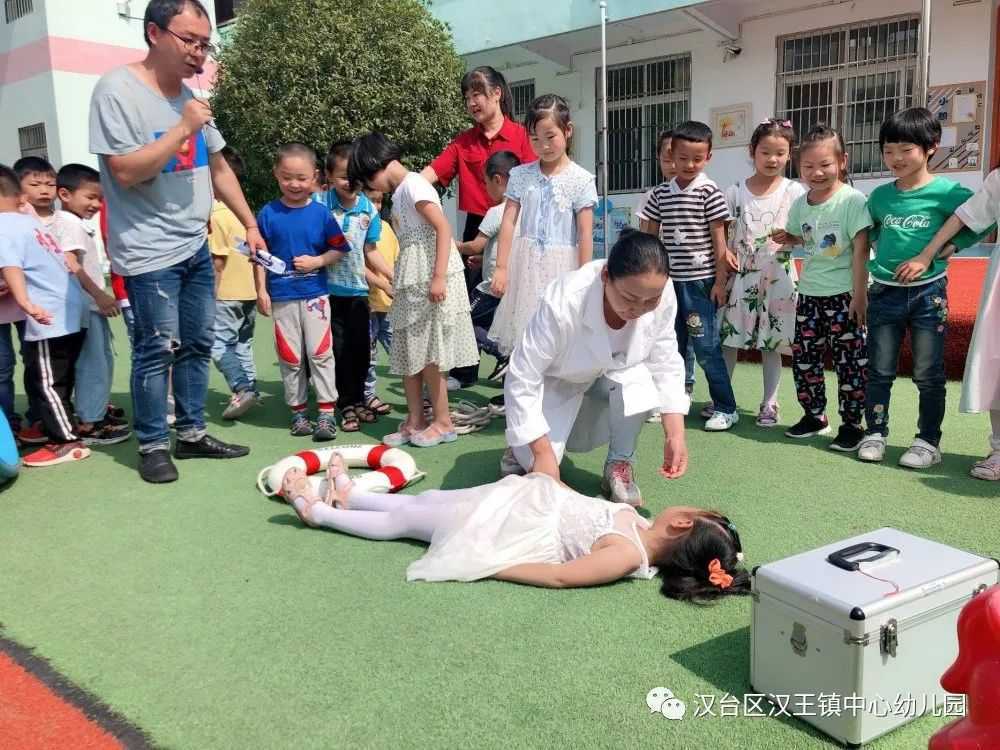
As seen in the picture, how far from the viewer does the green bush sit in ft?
35.0

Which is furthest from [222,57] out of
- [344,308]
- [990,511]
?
[990,511]

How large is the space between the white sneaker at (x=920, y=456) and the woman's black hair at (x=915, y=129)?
1.18 metres

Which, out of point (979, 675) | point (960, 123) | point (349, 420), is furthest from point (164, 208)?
point (960, 123)

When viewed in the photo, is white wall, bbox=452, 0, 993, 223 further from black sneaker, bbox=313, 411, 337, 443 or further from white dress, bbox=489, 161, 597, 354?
black sneaker, bbox=313, 411, 337, 443

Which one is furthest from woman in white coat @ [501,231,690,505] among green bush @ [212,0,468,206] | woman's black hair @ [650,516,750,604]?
green bush @ [212,0,468,206]

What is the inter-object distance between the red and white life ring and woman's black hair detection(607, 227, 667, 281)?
1.17 metres

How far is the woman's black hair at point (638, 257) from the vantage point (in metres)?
2.49

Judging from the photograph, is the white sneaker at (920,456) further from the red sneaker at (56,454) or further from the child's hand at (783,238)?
the red sneaker at (56,454)

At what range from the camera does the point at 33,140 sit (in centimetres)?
1551

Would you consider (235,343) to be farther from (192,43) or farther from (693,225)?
(693,225)

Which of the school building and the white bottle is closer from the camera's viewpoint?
the white bottle

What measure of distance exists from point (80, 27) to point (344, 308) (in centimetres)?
1370

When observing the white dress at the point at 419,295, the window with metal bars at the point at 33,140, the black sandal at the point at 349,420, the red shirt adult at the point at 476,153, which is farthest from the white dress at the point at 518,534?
the window with metal bars at the point at 33,140

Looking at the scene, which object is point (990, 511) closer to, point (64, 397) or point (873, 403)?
point (873, 403)
